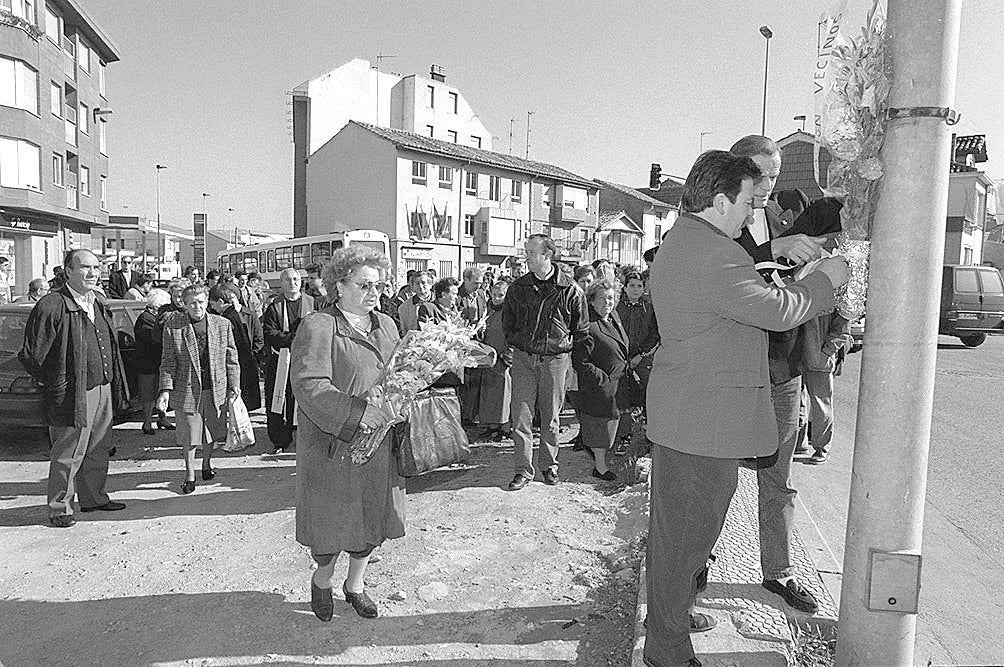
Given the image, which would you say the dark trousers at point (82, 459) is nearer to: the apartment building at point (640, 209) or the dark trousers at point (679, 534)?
the dark trousers at point (679, 534)

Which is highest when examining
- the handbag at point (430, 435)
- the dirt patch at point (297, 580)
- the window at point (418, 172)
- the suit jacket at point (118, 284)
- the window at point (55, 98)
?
the window at point (55, 98)

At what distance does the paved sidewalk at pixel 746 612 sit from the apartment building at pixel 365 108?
43.1 m

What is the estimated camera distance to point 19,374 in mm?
7246

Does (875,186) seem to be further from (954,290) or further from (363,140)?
(363,140)

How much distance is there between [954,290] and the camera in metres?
18.5

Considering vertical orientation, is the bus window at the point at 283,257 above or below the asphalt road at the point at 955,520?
above

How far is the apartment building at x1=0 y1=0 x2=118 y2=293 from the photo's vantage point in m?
26.0

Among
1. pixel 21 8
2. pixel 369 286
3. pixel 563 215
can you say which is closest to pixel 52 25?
pixel 21 8

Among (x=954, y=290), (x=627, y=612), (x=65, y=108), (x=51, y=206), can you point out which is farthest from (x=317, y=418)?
(x=65, y=108)

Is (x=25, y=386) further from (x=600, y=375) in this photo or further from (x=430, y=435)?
(x=600, y=375)

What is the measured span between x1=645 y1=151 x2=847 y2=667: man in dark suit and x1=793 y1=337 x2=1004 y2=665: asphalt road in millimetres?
598

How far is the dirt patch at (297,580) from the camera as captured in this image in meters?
3.63

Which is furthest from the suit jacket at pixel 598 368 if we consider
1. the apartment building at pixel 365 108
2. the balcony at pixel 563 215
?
the balcony at pixel 563 215

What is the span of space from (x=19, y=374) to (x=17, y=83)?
983 inches
